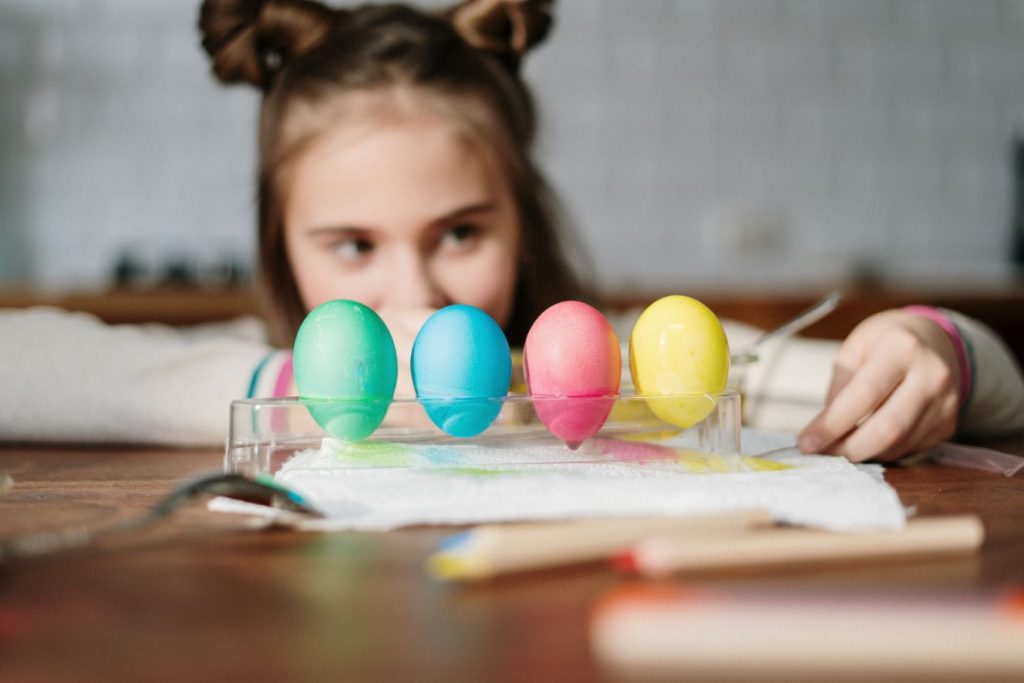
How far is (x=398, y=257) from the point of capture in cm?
110

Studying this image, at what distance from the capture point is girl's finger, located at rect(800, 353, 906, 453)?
24.6 inches

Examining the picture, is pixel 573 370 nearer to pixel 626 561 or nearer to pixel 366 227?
pixel 626 561

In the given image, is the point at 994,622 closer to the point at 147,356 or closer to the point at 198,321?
the point at 147,356

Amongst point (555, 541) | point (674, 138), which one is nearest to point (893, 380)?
point (555, 541)

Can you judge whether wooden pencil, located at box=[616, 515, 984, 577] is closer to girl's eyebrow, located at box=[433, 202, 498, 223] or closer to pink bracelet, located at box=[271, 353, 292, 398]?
pink bracelet, located at box=[271, 353, 292, 398]

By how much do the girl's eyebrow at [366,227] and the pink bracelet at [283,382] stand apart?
35cm

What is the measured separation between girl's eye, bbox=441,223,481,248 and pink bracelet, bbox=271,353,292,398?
39cm

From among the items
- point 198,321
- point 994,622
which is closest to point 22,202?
point 198,321

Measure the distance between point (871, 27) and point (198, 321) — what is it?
82.8 inches

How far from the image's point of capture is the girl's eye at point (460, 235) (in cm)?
114

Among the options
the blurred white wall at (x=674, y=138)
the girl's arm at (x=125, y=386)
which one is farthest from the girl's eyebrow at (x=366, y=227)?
the blurred white wall at (x=674, y=138)

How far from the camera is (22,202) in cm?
249

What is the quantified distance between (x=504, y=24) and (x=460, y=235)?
0.34 meters

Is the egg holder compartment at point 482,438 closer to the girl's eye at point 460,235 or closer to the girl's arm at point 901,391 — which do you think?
the girl's arm at point 901,391
